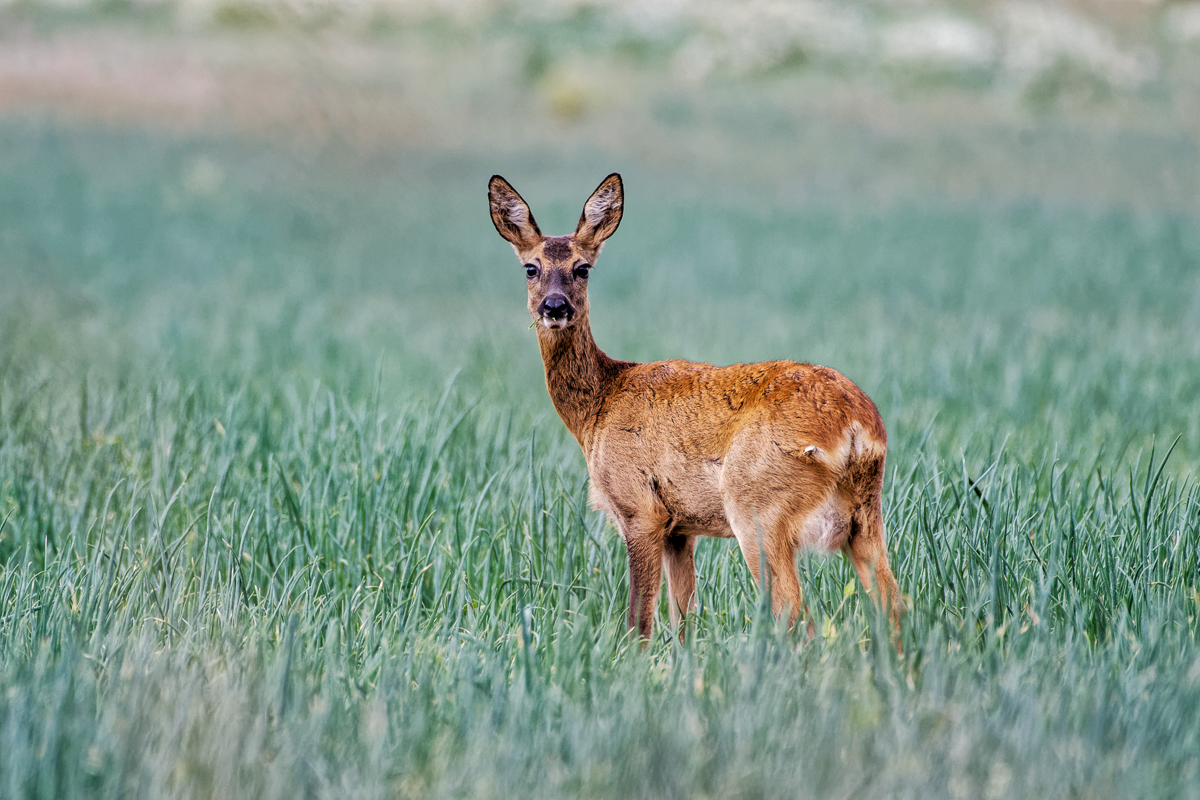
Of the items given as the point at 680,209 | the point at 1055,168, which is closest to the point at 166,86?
the point at 680,209

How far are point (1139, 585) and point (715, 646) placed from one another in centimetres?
132

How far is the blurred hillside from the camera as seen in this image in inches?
752

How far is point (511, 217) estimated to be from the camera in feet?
12.3

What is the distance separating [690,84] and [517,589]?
24.9 m

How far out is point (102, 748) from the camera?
7.67ft

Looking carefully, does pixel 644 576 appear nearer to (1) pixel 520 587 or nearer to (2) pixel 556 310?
(1) pixel 520 587

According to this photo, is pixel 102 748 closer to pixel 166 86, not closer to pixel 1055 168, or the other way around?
pixel 1055 168

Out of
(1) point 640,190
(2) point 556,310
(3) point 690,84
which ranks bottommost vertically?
(2) point 556,310

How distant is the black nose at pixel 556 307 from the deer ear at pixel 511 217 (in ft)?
1.21

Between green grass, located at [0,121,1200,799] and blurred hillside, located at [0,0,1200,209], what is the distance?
10.9 meters

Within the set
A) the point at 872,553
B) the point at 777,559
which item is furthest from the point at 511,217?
the point at 872,553

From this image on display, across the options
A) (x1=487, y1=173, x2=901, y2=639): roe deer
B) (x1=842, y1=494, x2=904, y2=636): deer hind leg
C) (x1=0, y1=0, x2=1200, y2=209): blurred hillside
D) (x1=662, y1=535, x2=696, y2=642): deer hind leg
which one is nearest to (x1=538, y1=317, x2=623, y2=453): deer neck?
(x1=487, y1=173, x2=901, y2=639): roe deer

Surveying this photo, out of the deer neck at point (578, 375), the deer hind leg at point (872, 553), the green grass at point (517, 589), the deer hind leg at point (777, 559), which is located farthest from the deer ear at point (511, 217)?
the deer hind leg at point (872, 553)

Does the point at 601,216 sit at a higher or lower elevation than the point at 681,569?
higher
